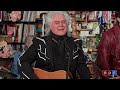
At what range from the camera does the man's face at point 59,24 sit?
224 cm

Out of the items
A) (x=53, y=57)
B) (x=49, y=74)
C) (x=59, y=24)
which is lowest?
(x=49, y=74)

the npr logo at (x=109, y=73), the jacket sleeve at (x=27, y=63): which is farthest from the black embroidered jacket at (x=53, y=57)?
the npr logo at (x=109, y=73)

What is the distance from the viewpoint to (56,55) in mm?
2250

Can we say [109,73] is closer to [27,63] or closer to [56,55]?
[56,55]

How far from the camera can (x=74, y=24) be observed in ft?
7.54

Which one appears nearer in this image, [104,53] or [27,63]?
[27,63]

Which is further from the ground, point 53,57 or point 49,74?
point 53,57

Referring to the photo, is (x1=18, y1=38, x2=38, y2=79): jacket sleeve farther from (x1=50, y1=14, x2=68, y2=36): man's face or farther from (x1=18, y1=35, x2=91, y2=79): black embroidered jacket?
(x1=50, y1=14, x2=68, y2=36): man's face

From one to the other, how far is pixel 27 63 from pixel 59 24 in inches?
13.4

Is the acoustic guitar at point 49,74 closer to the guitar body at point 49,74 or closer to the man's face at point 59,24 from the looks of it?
the guitar body at point 49,74

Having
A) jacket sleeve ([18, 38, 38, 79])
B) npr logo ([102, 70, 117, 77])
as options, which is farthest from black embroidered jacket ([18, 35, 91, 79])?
npr logo ([102, 70, 117, 77])

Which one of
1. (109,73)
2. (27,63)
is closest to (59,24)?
(27,63)
